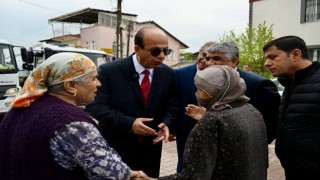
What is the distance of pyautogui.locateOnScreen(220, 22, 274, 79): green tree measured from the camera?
1727 cm

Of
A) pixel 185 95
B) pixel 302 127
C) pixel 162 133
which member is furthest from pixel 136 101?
pixel 302 127

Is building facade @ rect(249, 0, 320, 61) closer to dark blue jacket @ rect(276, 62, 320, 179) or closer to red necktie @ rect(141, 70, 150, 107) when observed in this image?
dark blue jacket @ rect(276, 62, 320, 179)

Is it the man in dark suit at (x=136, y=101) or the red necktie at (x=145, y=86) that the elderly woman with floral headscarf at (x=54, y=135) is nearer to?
the man in dark suit at (x=136, y=101)

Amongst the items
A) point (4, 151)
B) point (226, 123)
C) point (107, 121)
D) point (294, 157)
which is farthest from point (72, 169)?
point (294, 157)

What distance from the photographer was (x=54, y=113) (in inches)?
62.2

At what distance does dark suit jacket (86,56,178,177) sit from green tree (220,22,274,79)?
15098 mm

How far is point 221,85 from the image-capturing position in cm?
181

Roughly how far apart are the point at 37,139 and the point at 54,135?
9 centimetres

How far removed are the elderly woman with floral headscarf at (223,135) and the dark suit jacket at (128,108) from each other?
94 cm

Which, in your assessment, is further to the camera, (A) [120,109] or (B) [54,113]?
(A) [120,109]

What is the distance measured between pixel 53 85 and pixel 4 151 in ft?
1.47

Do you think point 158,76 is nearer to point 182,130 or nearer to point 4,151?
point 182,130

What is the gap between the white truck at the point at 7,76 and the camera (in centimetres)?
843

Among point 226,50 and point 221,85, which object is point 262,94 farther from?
point 221,85
